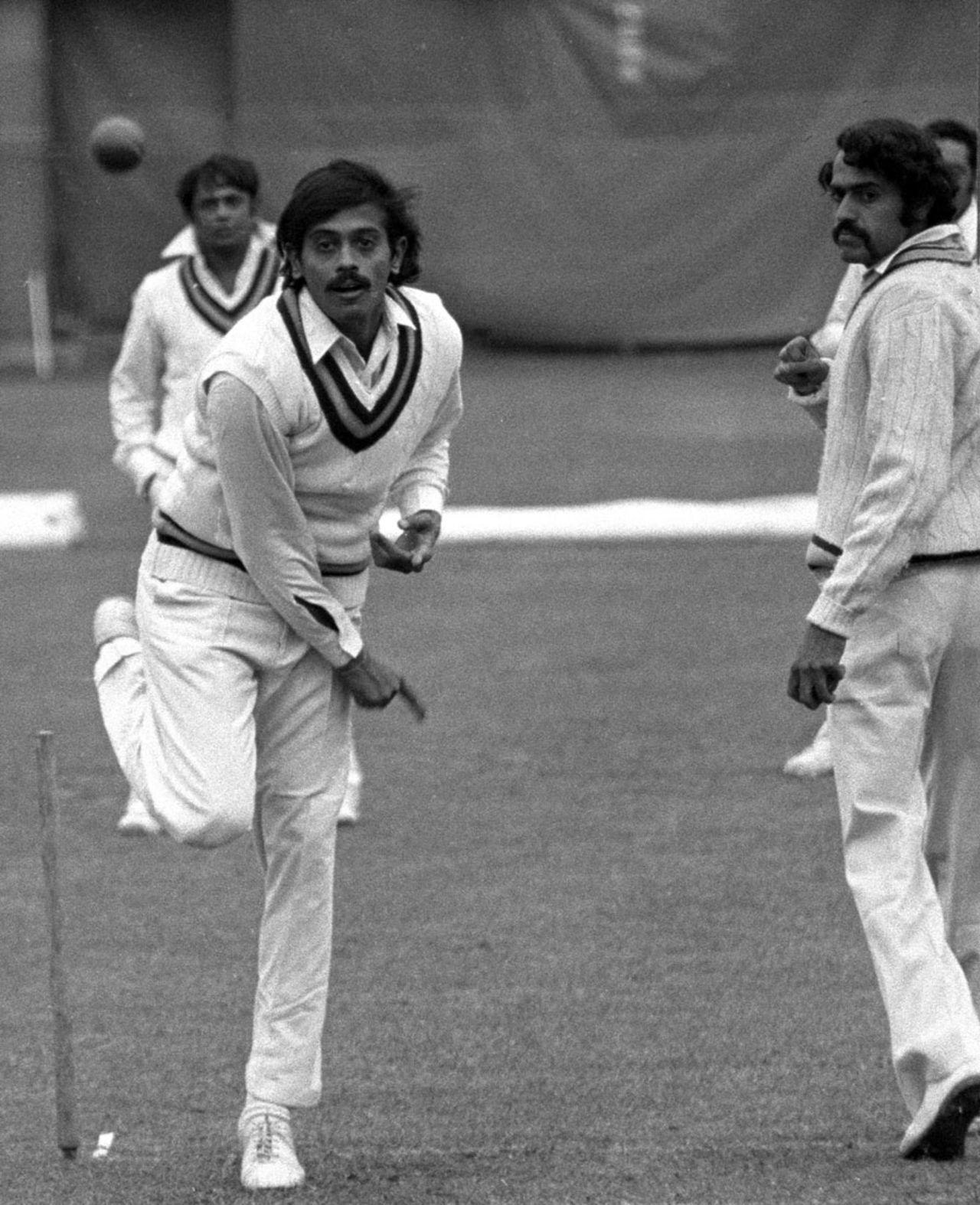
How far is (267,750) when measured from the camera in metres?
5.75

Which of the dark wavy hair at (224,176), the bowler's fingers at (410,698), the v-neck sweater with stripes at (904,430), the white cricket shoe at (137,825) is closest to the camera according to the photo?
the v-neck sweater with stripes at (904,430)

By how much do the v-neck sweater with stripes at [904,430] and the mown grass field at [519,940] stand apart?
4.12ft

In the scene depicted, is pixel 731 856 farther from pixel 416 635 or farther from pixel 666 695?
pixel 416 635

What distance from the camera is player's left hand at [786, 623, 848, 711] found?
5.45m

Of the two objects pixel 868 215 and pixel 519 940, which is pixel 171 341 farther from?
pixel 868 215

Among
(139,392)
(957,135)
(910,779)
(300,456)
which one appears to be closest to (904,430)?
(910,779)

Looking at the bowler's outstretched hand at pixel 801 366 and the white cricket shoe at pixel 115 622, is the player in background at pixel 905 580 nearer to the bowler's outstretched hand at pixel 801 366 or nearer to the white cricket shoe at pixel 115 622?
the bowler's outstretched hand at pixel 801 366

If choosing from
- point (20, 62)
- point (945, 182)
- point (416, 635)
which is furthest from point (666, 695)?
point (20, 62)

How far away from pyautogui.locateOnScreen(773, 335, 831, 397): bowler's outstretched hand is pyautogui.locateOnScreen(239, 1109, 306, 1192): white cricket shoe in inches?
75.4

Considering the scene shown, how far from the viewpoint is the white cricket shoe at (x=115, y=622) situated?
6.23 metres

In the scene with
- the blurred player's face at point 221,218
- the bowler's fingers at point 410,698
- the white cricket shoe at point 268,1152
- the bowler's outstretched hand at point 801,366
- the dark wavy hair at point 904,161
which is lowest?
the white cricket shoe at point 268,1152

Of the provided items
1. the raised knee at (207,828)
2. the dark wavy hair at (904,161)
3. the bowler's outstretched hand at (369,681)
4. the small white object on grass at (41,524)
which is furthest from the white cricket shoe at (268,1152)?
the small white object on grass at (41,524)

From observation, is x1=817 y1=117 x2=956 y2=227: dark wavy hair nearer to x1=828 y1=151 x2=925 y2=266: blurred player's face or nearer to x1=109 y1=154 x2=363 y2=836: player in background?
x1=828 y1=151 x2=925 y2=266: blurred player's face

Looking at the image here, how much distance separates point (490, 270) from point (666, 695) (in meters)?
14.3
